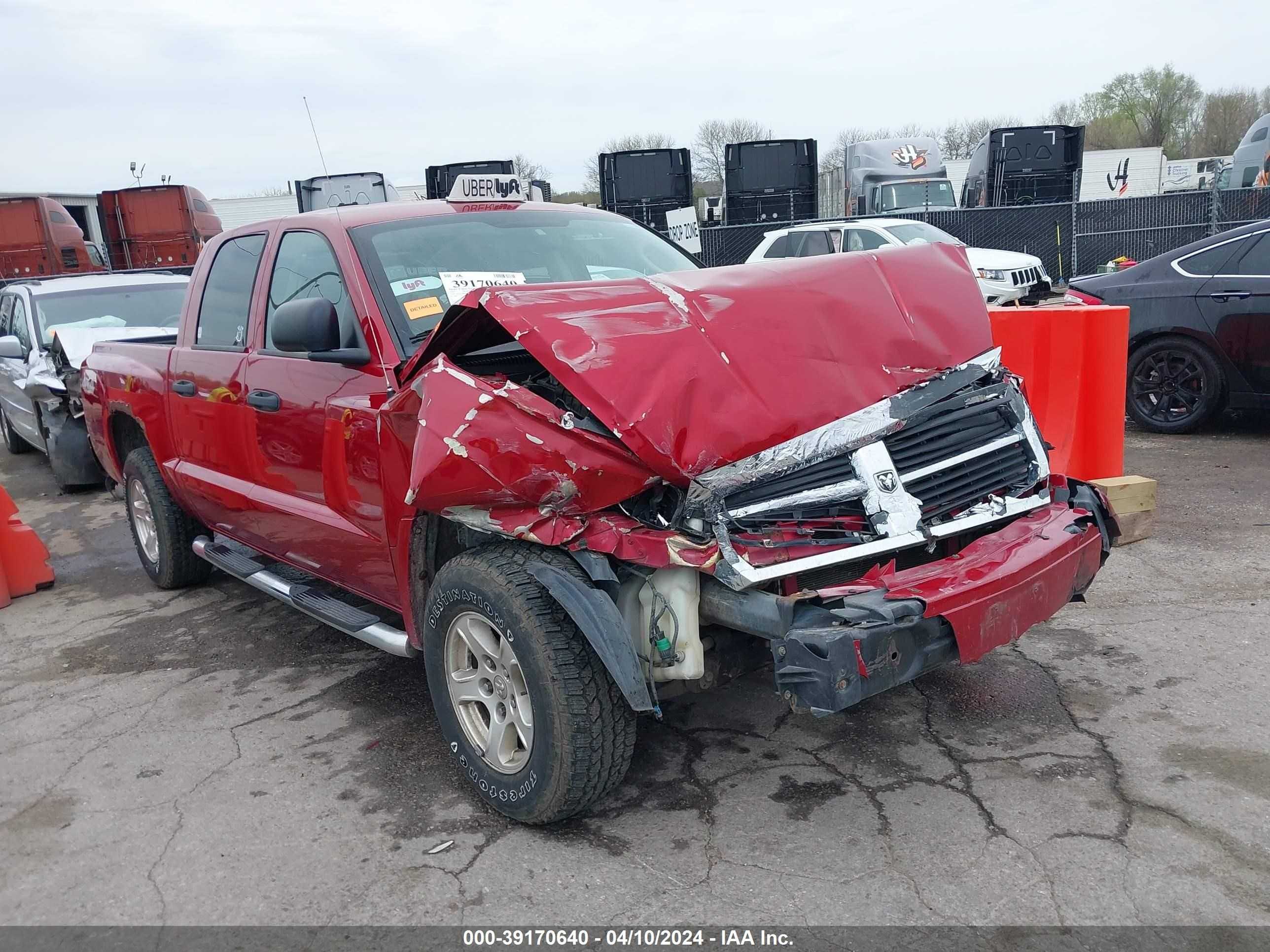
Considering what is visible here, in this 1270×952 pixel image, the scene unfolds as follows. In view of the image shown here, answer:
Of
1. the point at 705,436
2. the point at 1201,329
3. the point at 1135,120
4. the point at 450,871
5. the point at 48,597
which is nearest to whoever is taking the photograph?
the point at 705,436

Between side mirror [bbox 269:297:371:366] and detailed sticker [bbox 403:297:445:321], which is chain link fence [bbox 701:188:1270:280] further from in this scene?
side mirror [bbox 269:297:371:366]

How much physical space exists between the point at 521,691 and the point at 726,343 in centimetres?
122

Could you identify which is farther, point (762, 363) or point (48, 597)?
point (48, 597)

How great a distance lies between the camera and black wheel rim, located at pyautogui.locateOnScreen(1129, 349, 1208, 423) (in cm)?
783

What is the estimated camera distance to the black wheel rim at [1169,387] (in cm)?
783

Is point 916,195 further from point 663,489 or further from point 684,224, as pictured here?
point 663,489

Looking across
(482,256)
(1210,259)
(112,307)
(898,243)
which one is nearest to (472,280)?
(482,256)

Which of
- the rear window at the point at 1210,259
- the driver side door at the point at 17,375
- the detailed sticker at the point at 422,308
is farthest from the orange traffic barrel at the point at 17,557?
the rear window at the point at 1210,259

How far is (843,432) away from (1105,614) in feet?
7.72

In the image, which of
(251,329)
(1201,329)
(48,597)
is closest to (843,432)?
(251,329)

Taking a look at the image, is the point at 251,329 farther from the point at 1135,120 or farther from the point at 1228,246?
the point at 1135,120

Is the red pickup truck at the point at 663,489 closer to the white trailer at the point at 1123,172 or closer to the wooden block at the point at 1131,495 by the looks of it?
the wooden block at the point at 1131,495

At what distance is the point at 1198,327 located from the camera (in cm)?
761

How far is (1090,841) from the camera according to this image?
288 centimetres
